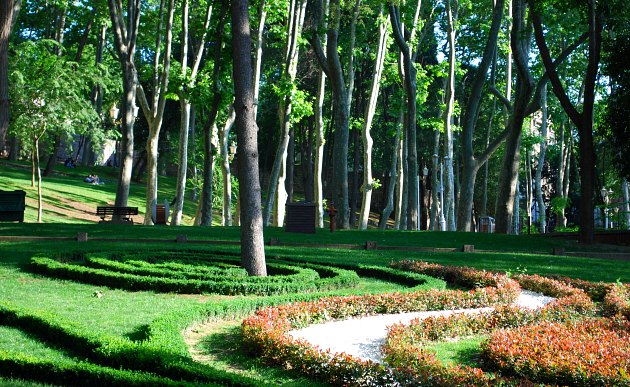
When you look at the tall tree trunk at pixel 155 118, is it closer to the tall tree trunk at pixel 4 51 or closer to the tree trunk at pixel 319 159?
the tree trunk at pixel 319 159

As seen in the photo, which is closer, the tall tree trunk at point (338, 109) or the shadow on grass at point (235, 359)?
the shadow on grass at point (235, 359)

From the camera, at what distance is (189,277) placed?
496 inches

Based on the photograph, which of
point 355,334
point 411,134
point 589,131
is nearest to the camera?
point 355,334

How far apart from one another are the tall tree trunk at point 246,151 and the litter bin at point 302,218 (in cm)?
952

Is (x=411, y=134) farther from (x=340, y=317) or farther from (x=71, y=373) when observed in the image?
(x=71, y=373)

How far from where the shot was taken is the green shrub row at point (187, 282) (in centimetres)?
1181

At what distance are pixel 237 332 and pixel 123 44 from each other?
65.6ft

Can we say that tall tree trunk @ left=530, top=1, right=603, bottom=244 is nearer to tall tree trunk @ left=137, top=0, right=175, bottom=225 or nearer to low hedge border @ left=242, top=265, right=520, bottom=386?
low hedge border @ left=242, top=265, right=520, bottom=386

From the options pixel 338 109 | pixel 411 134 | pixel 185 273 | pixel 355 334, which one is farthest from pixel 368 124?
pixel 355 334

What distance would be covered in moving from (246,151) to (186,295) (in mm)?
2847

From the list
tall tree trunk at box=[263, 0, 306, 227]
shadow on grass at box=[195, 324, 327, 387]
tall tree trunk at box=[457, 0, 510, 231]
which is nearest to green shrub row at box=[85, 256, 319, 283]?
shadow on grass at box=[195, 324, 327, 387]

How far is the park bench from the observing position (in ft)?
77.9

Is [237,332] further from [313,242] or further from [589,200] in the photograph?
[589,200]

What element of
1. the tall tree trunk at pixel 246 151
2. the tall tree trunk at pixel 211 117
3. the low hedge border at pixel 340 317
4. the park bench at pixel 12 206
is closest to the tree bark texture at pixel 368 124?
the tall tree trunk at pixel 211 117
